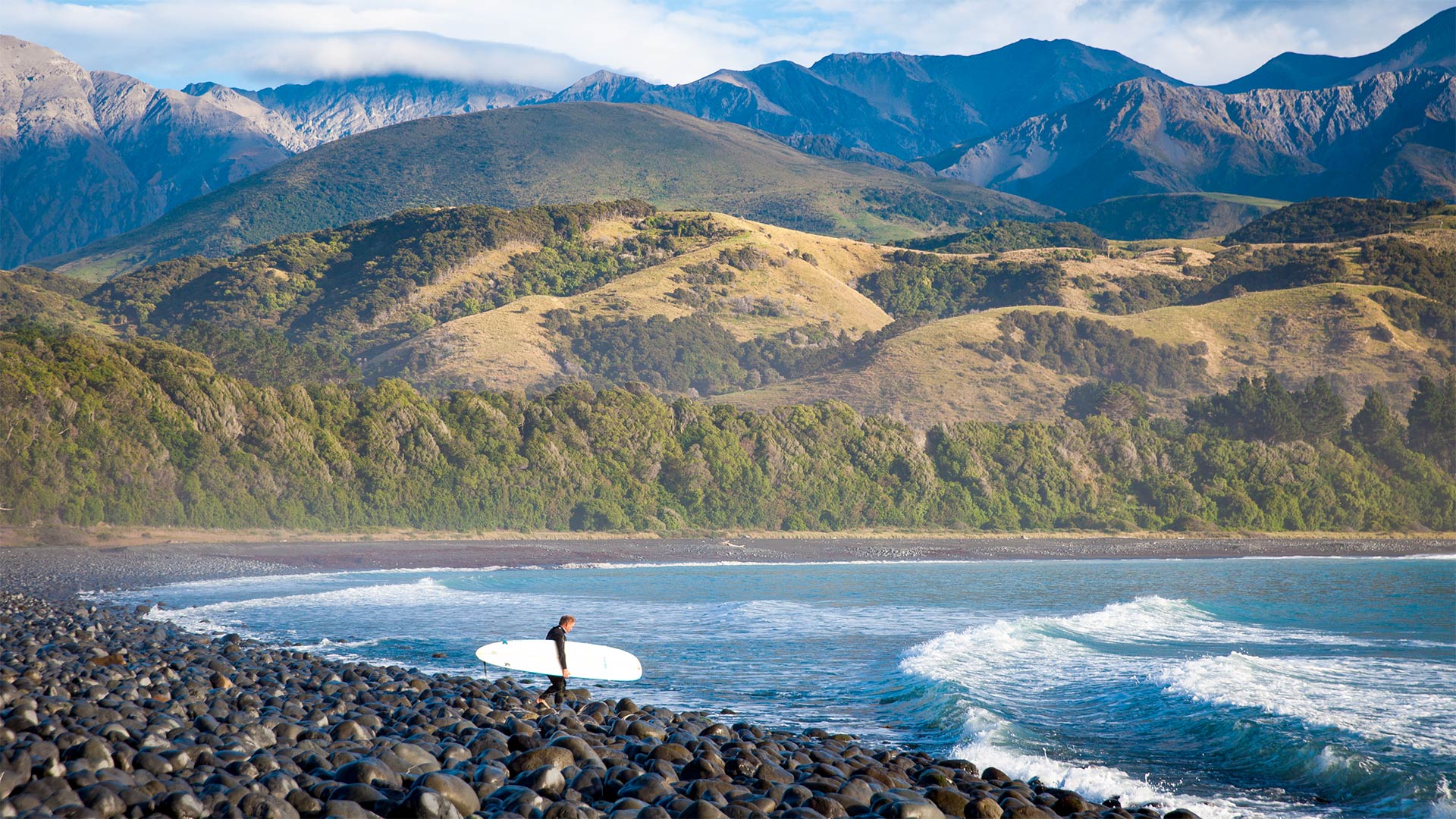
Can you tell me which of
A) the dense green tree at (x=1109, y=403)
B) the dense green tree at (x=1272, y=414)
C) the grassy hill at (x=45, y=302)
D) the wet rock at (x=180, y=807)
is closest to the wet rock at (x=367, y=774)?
the wet rock at (x=180, y=807)

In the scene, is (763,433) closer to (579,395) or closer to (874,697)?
(579,395)

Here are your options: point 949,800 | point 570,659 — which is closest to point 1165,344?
point 570,659

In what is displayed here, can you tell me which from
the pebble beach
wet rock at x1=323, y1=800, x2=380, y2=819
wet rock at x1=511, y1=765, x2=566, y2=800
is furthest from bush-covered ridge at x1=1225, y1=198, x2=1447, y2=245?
wet rock at x1=323, y1=800, x2=380, y2=819

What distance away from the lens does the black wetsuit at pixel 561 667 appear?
1535 cm

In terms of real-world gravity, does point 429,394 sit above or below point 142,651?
above

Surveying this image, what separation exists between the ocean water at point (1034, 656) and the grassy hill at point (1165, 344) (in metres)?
63.8

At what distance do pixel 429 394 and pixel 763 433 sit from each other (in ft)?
143

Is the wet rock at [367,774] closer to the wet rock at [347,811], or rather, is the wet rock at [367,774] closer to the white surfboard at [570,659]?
the wet rock at [347,811]

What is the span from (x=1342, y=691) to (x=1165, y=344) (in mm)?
110726

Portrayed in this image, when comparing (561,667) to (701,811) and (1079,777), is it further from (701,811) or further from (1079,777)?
(701,811)

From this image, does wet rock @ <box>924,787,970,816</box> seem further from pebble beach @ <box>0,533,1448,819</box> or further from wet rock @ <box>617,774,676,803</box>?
wet rock @ <box>617,774,676,803</box>

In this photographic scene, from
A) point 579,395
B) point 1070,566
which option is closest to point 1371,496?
point 1070,566

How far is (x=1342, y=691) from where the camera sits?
61.7 ft

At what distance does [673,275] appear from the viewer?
15088cm
